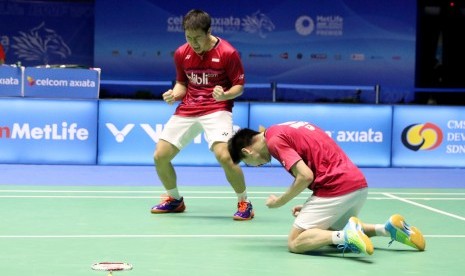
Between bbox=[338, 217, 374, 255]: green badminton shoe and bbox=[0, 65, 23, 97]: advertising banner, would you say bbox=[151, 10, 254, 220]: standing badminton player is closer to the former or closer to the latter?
bbox=[338, 217, 374, 255]: green badminton shoe

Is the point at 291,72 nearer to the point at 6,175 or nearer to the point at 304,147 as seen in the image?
the point at 6,175

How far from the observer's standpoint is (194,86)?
7.32 m

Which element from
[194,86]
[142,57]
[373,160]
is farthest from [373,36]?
[194,86]

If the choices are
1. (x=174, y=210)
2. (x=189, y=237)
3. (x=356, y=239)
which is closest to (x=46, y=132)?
(x=174, y=210)

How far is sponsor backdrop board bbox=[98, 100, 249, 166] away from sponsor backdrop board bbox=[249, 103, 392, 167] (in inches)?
20.1

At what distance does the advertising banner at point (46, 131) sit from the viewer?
11.3 meters

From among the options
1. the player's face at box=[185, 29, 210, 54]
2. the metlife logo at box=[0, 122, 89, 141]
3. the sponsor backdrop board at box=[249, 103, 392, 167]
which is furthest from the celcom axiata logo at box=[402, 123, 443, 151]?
the player's face at box=[185, 29, 210, 54]

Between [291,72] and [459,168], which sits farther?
[291,72]

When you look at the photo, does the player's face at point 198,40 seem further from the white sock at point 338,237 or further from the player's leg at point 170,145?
the white sock at point 338,237

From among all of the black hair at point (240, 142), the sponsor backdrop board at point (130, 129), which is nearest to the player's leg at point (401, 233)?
the black hair at point (240, 142)

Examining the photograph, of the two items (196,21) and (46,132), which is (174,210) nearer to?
(196,21)

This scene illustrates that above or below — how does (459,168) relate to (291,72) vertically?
below

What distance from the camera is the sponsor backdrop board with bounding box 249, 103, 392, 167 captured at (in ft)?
38.5

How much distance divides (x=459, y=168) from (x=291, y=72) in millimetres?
8638
